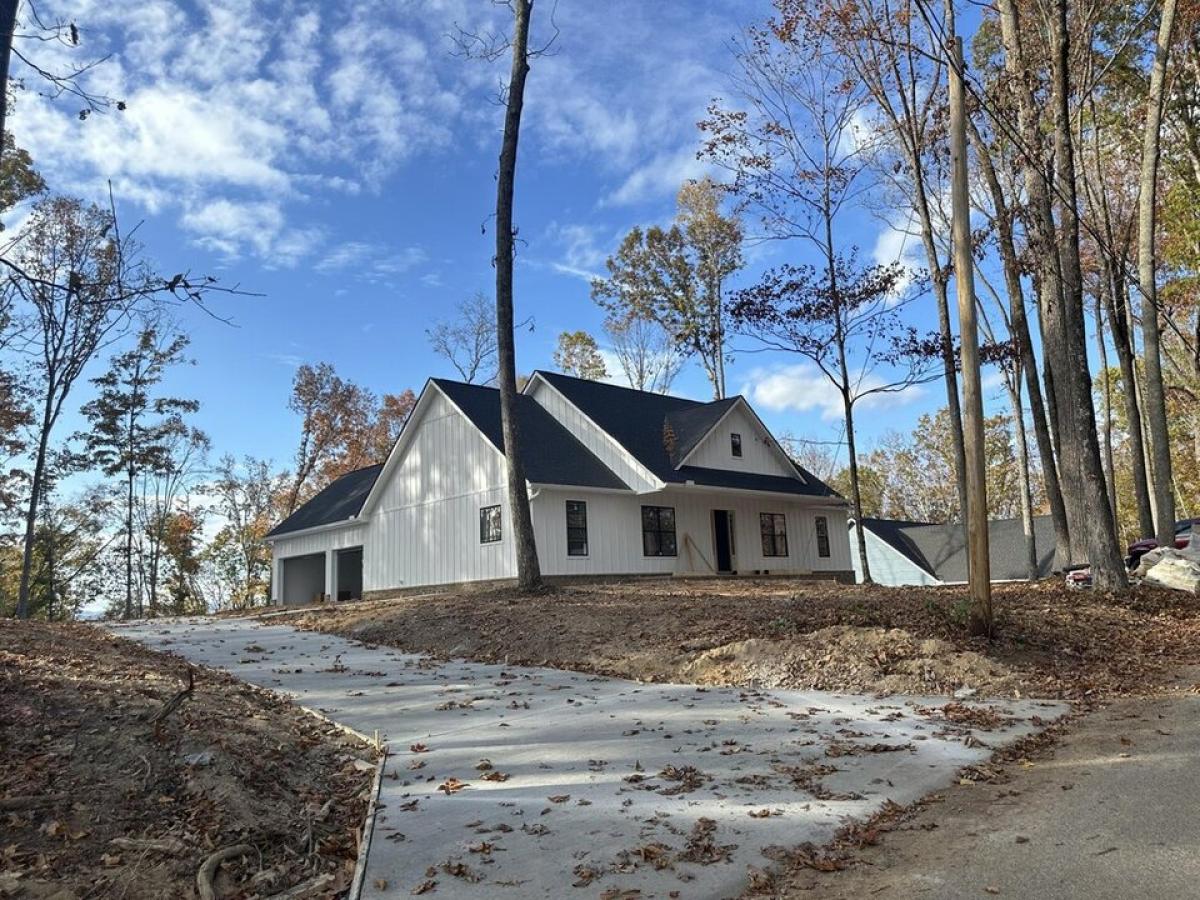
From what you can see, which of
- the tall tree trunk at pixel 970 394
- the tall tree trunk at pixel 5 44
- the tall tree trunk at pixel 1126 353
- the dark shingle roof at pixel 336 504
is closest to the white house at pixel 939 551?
the tall tree trunk at pixel 1126 353

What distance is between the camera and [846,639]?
820 cm

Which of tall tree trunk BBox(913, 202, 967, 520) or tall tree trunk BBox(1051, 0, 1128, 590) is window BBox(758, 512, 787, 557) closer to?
tall tree trunk BBox(913, 202, 967, 520)

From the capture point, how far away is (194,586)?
120ft

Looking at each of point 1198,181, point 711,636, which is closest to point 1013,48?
point 1198,181

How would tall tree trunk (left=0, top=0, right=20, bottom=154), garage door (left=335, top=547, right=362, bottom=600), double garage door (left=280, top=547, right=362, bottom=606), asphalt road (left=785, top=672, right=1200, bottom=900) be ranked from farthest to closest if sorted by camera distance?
garage door (left=335, top=547, right=362, bottom=600)
double garage door (left=280, top=547, right=362, bottom=606)
tall tree trunk (left=0, top=0, right=20, bottom=154)
asphalt road (left=785, top=672, right=1200, bottom=900)

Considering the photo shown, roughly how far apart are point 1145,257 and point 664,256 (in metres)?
20.7

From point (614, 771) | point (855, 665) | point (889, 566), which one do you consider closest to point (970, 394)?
point (855, 665)

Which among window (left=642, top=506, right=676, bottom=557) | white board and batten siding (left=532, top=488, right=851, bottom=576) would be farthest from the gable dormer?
A: window (left=642, top=506, right=676, bottom=557)

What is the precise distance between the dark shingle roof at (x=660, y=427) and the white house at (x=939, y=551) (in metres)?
9.55

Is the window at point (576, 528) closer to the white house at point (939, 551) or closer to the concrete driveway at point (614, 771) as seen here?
the concrete driveway at point (614, 771)

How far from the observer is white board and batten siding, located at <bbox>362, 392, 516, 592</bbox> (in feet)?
62.6

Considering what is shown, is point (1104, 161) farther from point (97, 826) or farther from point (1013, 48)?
point (97, 826)

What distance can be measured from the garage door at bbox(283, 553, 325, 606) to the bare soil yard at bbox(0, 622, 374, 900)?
2069 cm

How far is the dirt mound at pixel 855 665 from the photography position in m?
7.38
